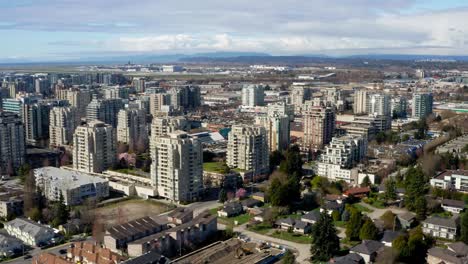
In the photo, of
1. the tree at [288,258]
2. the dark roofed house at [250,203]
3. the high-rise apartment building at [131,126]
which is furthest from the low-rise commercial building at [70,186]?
the tree at [288,258]

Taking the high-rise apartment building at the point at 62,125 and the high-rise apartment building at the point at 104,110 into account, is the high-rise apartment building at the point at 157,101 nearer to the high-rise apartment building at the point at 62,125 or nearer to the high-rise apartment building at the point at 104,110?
the high-rise apartment building at the point at 104,110

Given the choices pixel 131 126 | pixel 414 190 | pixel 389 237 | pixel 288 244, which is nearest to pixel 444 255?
pixel 389 237

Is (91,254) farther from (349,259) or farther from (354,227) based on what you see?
(354,227)

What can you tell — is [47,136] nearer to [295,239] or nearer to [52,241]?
[52,241]

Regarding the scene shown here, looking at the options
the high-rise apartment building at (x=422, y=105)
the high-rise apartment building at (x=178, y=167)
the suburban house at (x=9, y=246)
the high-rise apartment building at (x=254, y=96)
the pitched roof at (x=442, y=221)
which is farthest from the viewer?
the high-rise apartment building at (x=254, y=96)

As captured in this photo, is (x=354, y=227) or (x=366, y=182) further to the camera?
(x=366, y=182)

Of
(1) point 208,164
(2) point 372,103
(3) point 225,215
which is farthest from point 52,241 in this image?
(2) point 372,103

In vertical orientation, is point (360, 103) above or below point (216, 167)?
above
